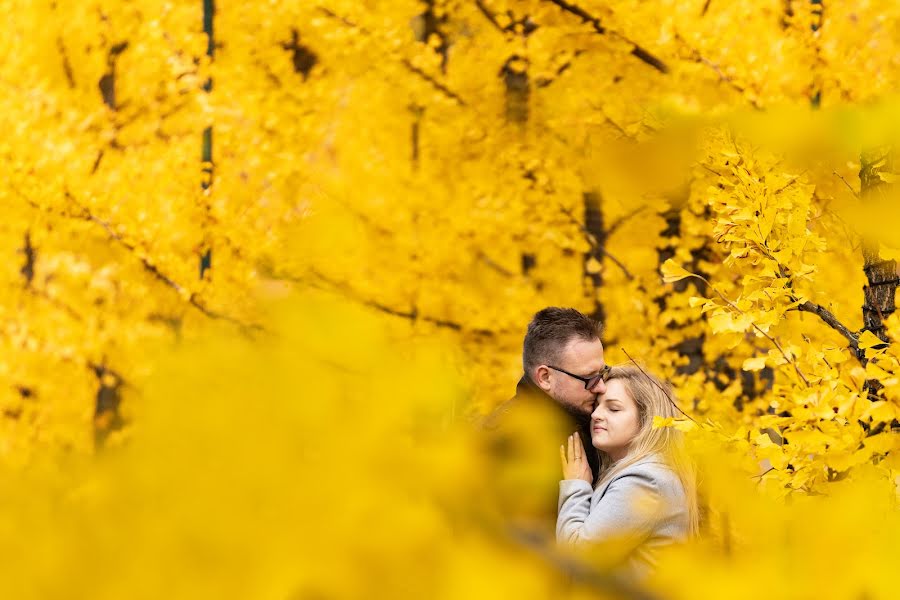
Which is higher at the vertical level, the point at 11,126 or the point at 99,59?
the point at 99,59

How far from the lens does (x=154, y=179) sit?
27.8ft

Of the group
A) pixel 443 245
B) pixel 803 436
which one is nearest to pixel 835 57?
pixel 443 245

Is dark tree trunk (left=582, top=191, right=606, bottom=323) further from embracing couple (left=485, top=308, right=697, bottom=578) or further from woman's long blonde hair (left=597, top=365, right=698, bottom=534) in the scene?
woman's long blonde hair (left=597, top=365, right=698, bottom=534)

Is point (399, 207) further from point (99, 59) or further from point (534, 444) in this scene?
point (534, 444)

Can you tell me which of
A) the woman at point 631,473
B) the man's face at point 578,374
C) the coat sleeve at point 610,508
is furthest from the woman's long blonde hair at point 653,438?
the man's face at point 578,374

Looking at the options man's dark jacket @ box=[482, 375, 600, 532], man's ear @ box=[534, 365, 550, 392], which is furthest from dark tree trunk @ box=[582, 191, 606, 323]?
man's dark jacket @ box=[482, 375, 600, 532]

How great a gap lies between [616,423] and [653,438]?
10 cm

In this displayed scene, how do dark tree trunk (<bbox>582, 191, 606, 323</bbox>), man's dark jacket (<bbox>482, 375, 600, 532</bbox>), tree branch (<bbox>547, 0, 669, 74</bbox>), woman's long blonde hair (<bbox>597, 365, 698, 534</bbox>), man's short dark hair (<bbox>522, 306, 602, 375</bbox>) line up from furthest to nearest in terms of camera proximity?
dark tree trunk (<bbox>582, 191, 606, 323</bbox>) → tree branch (<bbox>547, 0, 669, 74</bbox>) → man's short dark hair (<bbox>522, 306, 602, 375</bbox>) → woman's long blonde hair (<bbox>597, 365, 698, 534</bbox>) → man's dark jacket (<bbox>482, 375, 600, 532</bbox>)

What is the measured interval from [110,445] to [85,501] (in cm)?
5

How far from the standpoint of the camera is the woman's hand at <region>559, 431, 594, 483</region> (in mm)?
2744

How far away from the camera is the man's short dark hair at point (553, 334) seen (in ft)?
10.7

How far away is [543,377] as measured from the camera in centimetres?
325

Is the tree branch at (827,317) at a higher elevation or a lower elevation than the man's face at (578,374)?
higher

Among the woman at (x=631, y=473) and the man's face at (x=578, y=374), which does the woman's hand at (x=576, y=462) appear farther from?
the man's face at (x=578, y=374)
